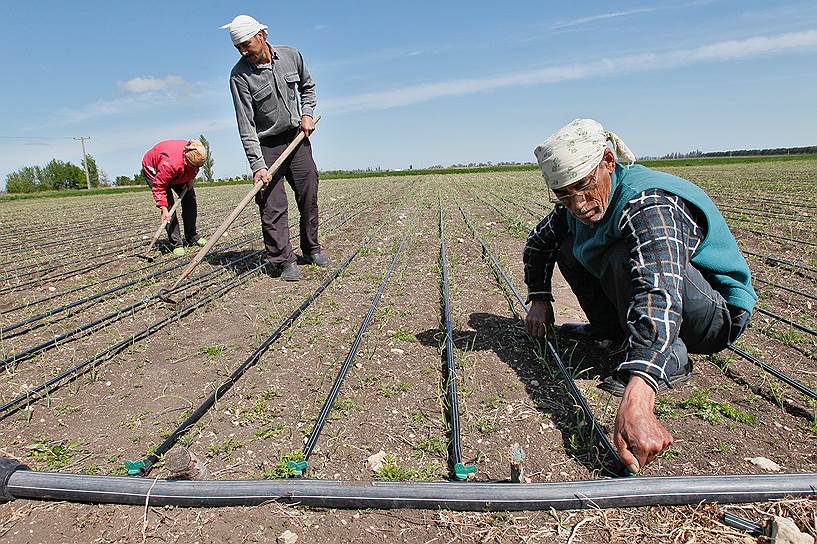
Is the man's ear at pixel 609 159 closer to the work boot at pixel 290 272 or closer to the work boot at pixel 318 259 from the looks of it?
the work boot at pixel 290 272

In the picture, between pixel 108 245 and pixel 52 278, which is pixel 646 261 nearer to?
pixel 52 278

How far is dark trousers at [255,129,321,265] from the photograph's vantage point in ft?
13.9

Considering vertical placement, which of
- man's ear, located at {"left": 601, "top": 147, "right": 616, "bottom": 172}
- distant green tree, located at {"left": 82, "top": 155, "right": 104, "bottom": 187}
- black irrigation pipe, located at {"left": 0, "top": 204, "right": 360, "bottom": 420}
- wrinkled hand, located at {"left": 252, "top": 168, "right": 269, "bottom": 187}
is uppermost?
distant green tree, located at {"left": 82, "top": 155, "right": 104, "bottom": 187}

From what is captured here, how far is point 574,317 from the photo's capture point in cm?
339

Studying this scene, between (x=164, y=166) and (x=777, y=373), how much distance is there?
17.1ft

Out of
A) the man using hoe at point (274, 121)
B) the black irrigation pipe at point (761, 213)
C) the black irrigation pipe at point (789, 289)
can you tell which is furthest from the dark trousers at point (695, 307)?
the black irrigation pipe at point (761, 213)

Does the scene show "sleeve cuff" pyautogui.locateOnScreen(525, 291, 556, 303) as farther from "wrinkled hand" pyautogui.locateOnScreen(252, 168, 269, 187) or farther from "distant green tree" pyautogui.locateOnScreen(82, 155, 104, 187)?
"distant green tree" pyautogui.locateOnScreen(82, 155, 104, 187)

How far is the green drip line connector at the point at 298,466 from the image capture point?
5.48ft

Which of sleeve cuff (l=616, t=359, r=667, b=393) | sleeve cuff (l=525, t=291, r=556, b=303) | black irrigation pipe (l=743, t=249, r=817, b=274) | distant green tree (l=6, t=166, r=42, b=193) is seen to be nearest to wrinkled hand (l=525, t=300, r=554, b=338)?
sleeve cuff (l=525, t=291, r=556, b=303)

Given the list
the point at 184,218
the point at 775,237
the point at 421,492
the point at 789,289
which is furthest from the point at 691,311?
the point at 184,218

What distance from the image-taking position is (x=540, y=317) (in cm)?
267

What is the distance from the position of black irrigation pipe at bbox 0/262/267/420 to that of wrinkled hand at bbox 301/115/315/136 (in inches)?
56.8

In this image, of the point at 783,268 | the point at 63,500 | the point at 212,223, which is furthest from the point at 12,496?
the point at 212,223

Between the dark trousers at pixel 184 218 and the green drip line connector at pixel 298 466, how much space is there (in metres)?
4.45
